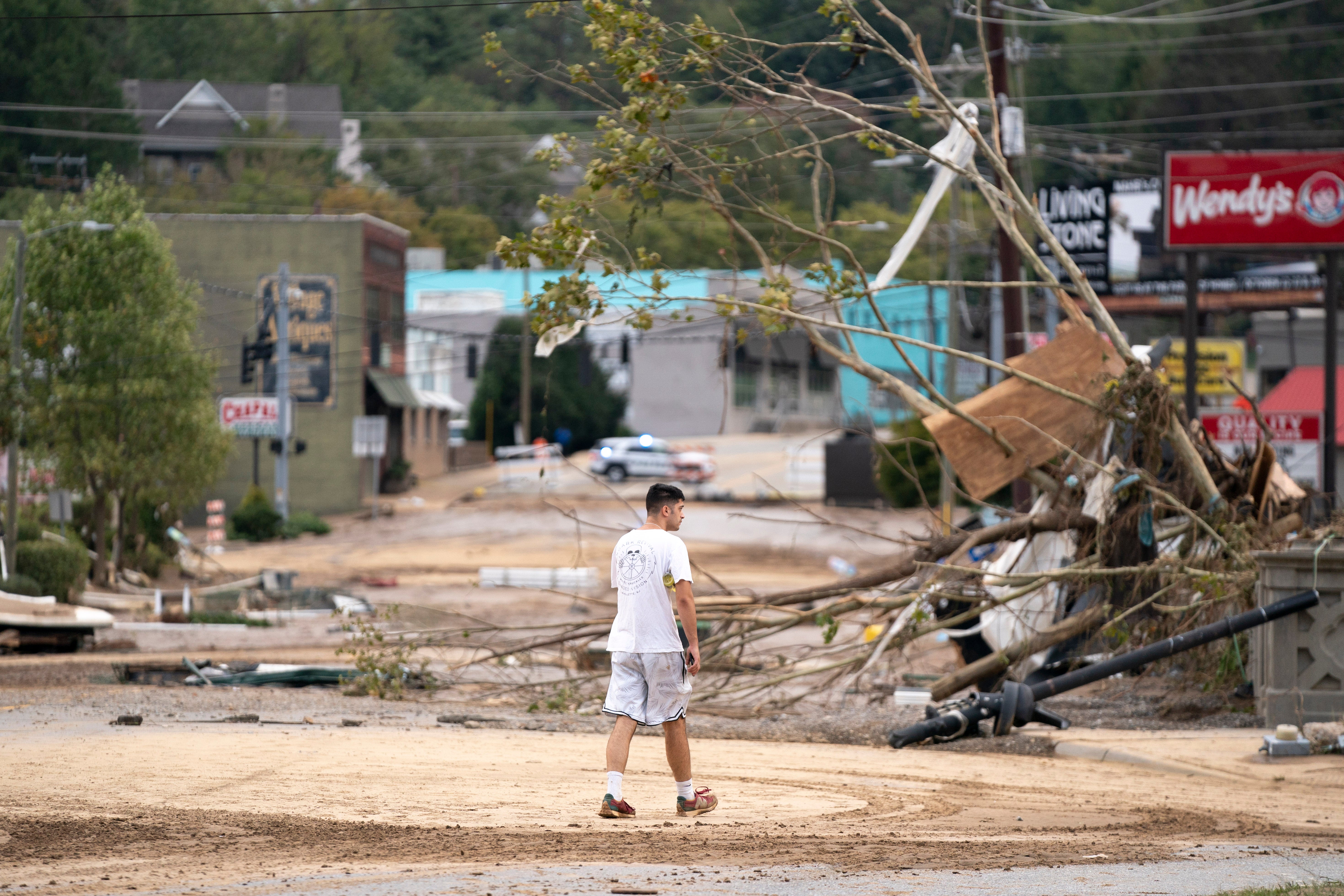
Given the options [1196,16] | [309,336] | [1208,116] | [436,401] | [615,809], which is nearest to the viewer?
[615,809]

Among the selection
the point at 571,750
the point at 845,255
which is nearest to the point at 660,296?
the point at 845,255

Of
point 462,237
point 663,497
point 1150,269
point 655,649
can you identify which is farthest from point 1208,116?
point 655,649

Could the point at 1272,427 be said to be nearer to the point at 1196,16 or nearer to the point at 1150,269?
the point at 1196,16

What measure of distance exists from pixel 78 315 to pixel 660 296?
24.4m

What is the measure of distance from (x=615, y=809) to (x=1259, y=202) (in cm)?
1659

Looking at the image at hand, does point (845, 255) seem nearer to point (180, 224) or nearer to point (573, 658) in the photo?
point (573, 658)

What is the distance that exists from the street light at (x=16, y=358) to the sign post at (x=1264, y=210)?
18672 mm

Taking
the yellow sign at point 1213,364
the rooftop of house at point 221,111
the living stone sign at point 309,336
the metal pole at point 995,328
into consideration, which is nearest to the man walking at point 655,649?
the yellow sign at point 1213,364

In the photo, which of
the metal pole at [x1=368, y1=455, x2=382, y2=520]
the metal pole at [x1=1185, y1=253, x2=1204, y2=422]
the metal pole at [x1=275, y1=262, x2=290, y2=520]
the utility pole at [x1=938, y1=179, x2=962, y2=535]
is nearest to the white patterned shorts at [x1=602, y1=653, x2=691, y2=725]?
the metal pole at [x1=1185, y1=253, x2=1204, y2=422]

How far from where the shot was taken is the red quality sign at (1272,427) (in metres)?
24.8

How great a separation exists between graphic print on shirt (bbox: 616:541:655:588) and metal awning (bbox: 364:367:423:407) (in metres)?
48.2

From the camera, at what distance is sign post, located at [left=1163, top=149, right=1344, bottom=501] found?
20203 millimetres

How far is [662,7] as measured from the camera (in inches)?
3275

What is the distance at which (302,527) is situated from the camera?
45938 mm
